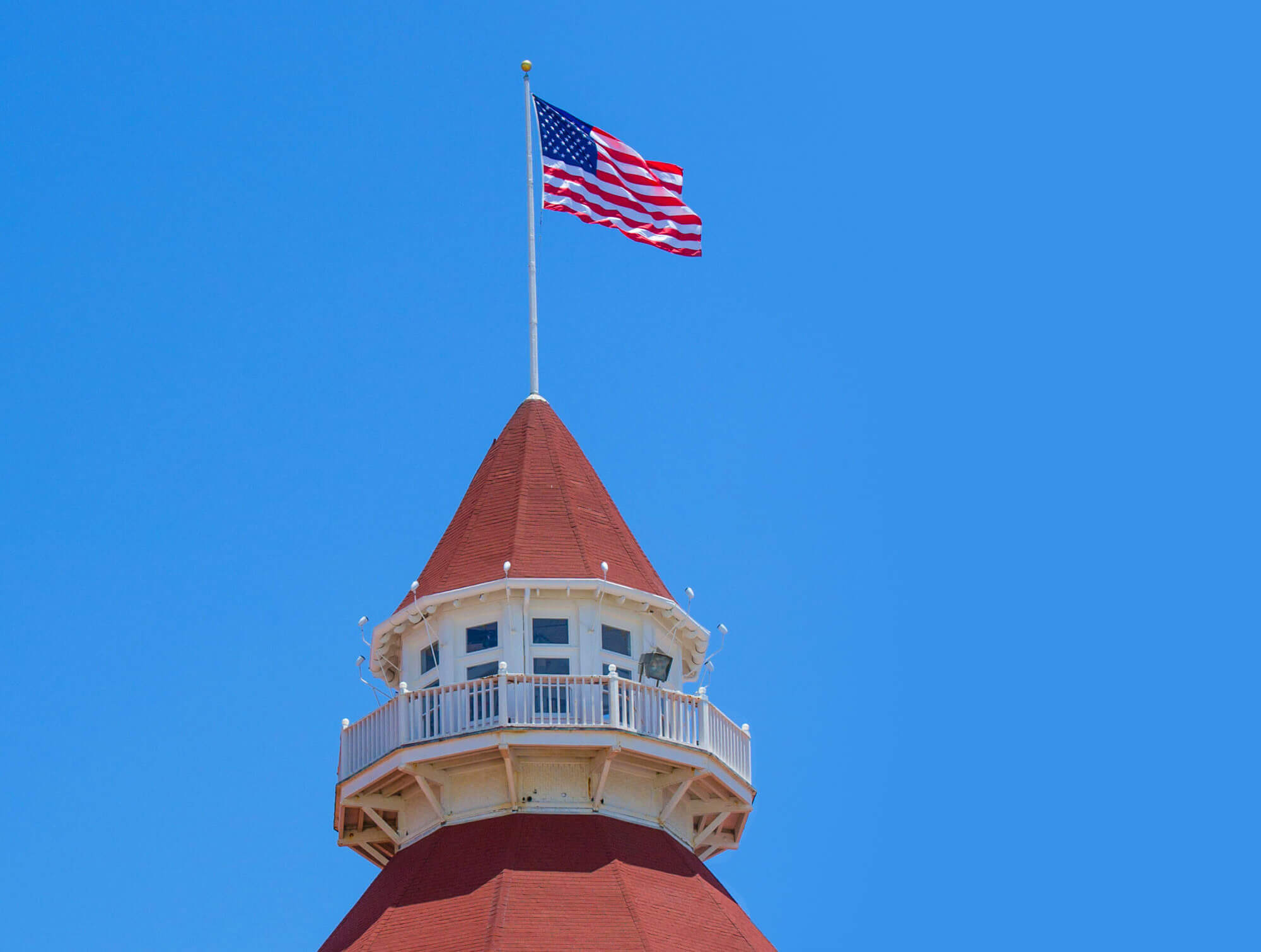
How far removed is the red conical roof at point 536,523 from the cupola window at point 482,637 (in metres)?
0.89

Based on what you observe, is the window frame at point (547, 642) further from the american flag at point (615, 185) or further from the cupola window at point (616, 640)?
the american flag at point (615, 185)

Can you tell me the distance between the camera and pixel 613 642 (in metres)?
44.3

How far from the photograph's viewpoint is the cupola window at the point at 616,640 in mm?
44188

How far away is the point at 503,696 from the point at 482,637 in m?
2.67

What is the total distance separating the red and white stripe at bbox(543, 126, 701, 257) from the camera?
4809cm

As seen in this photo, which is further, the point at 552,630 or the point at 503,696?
the point at 552,630

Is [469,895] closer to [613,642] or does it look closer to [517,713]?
[517,713]

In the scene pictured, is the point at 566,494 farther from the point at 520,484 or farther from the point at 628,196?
the point at 628,196

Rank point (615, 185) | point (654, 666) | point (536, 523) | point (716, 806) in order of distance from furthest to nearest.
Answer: point (615, 185) < point (536, 523) < point (716, 806) < point (654, 666)

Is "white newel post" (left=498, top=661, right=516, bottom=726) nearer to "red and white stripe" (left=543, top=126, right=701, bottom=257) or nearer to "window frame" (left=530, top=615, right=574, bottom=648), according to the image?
"window frame" (left=530, top=615, right=574, bottom=648)

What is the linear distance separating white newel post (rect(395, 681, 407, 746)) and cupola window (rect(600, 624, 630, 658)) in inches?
161

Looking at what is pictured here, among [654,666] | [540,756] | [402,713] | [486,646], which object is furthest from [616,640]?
[402,713]

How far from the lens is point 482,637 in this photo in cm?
4409

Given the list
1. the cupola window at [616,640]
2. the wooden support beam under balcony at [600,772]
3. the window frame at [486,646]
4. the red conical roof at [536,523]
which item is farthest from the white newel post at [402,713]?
the cupola window at [616,640]
